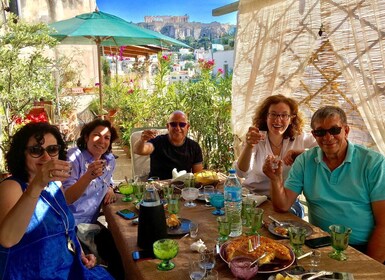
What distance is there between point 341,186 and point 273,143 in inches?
35.9

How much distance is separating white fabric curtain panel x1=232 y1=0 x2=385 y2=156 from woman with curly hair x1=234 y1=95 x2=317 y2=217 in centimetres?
51

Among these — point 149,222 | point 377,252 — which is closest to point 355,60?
point 377,252

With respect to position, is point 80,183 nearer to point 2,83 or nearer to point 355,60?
point 355,60

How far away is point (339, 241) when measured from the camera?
1.49m

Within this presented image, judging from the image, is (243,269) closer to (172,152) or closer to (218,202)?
(218,202)

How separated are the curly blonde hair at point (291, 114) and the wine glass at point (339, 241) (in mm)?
1417

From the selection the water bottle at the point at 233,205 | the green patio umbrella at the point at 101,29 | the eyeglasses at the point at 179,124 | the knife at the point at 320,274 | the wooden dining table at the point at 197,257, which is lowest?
→ the wooden dining table at the point at 197,257

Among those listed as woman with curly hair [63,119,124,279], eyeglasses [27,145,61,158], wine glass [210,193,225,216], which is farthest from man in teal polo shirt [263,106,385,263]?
eyeglasses [27,145,61,158]

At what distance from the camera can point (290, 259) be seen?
1.45 m

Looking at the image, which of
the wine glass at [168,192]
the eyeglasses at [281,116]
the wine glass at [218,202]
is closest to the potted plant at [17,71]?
the wine glass at [168,192]

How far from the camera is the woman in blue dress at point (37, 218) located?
1412mm

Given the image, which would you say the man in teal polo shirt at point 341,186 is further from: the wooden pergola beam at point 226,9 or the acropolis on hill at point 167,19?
the acropolis on hill at point 167,19

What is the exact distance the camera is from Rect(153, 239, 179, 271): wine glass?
146cm

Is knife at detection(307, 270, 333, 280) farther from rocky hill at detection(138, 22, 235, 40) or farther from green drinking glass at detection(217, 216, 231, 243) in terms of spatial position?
rocky hill at detection(138, 22, 235, 40)
